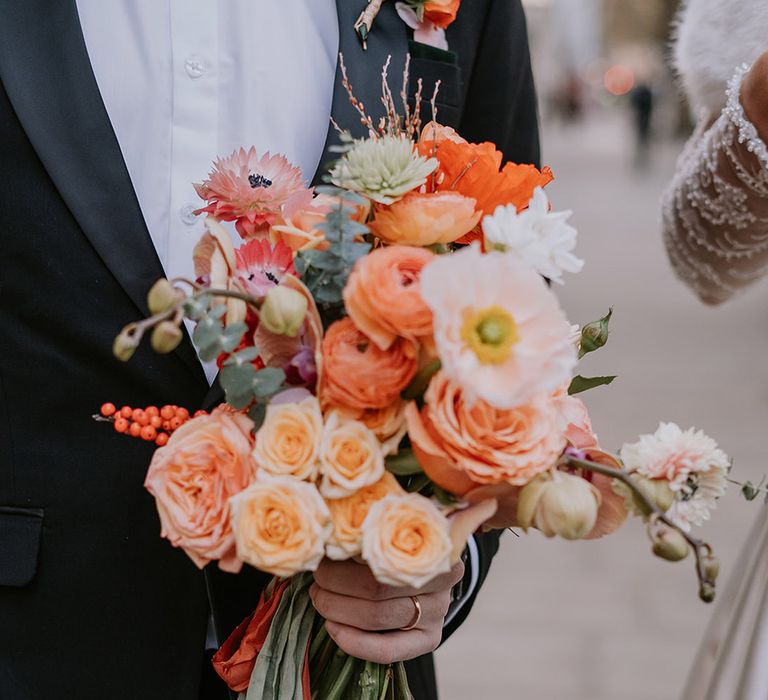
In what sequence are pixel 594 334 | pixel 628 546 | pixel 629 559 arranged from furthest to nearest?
pixel 628 546, pixel 629 559, pixel 594 334

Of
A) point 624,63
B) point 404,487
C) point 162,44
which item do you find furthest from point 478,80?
point 624,63

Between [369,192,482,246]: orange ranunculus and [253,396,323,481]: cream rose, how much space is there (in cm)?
21

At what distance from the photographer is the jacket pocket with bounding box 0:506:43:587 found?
136 centimetres

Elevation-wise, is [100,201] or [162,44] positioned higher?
[162,44]

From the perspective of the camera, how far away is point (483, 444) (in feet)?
3.28

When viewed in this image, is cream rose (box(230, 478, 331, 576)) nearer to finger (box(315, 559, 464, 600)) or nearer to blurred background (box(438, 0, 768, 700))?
finger (box(315, 559, 464, 600))

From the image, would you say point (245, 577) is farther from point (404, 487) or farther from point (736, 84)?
point (736, 84)

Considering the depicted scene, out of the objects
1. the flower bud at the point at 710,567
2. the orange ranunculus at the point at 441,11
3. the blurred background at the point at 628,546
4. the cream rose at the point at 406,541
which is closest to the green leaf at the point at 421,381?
the cream rose at the point at 406,541

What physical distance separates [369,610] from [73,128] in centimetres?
72

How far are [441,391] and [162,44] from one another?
75 centimetres

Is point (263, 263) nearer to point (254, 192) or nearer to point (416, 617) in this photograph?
point (254, 192)

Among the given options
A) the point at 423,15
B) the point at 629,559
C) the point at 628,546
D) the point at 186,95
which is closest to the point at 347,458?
the point at 186,95

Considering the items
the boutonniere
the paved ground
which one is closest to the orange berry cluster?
the boutonniere

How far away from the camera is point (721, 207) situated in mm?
1927
